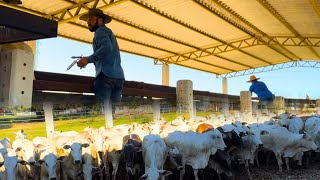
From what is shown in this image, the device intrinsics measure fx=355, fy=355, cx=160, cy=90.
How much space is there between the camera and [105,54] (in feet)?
17.7

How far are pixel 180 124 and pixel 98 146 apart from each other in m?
2.89

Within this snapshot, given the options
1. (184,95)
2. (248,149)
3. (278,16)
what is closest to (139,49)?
(278,16)

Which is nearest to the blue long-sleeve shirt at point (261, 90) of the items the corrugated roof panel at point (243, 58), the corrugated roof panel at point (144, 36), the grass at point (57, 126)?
the corrugated roof panel at point (144, 36)

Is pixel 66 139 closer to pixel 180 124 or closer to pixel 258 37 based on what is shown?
pixel 180 124

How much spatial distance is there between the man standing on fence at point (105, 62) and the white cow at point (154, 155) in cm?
93

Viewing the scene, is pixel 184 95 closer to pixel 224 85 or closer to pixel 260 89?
pixel 260 89

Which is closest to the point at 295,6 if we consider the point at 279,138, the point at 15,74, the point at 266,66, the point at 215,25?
the point at 215,25

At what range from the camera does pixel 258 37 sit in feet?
71.7

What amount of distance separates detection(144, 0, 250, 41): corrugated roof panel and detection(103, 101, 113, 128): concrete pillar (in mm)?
9011

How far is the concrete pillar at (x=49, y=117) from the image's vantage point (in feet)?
18.3

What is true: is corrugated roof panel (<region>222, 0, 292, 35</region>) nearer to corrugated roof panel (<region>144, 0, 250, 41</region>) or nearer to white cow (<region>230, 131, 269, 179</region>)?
corrugated roof panel (<region>144, 0, 250, 41</region>)

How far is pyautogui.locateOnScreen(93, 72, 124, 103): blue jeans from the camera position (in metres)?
5.50

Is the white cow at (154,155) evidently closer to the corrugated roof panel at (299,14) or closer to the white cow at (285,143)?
the white cow at (285,143)

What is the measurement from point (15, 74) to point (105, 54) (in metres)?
1.79
